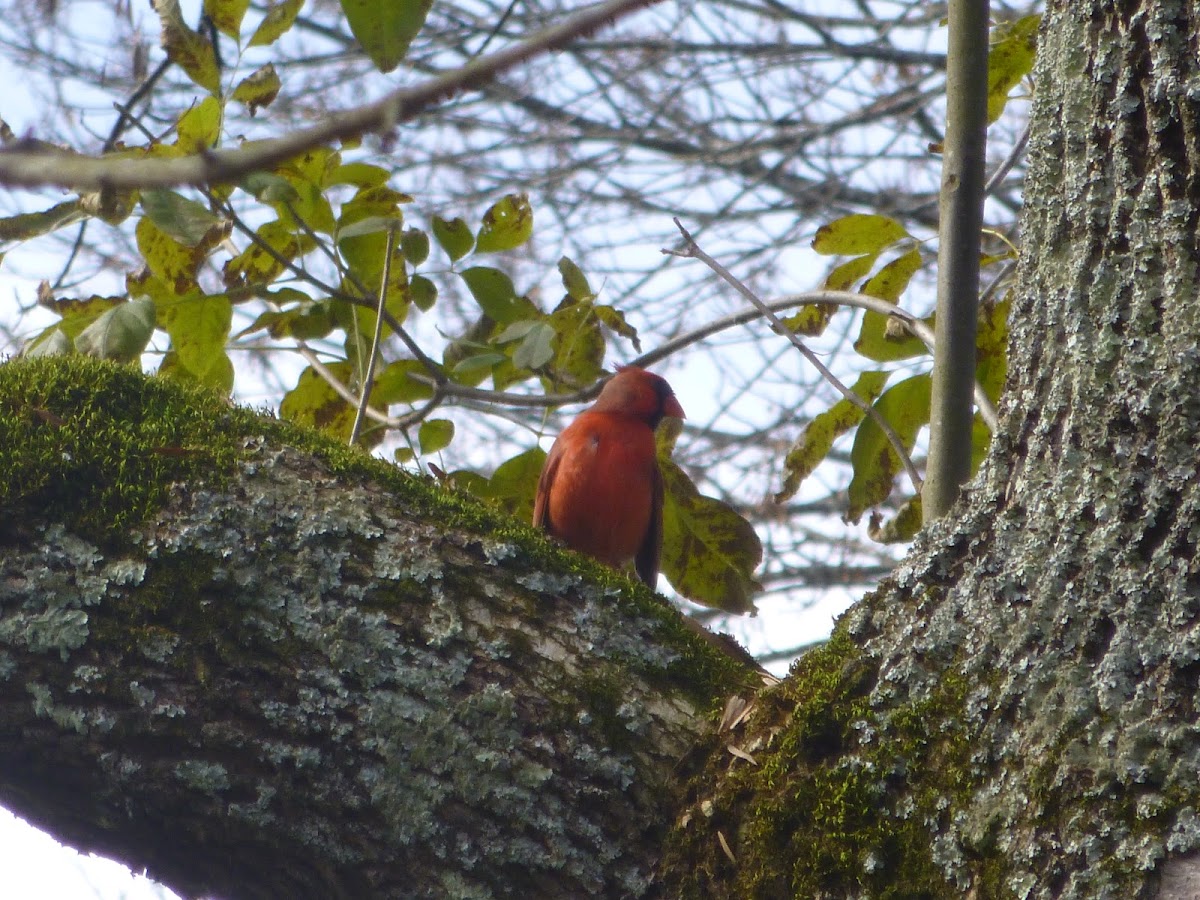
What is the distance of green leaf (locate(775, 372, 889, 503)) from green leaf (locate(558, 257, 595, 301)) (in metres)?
0.71

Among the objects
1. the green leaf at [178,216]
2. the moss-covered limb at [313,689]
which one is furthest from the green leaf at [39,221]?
the moss-covered limb at [313,689]

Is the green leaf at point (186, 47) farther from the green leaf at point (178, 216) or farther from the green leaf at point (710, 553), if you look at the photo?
the green leaf at point (710, 553)

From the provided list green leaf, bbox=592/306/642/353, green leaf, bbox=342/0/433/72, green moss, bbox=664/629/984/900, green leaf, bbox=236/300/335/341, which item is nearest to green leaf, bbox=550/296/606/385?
green leaf, bbox=592/306/642/353

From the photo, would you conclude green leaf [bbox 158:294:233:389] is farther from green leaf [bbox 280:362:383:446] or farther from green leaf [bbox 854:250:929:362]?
green leaf [bbox 854:250:929:362]

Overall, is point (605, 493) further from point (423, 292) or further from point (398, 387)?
point (423, 292)

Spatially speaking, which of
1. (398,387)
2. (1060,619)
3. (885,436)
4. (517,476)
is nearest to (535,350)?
(517,476)

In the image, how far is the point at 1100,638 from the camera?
1670mm

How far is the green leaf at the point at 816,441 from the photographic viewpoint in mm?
3109

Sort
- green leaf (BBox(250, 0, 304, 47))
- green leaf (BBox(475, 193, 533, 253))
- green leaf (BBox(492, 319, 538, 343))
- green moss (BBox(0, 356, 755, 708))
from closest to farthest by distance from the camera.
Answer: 1. green moss (BBox(0, 356, 755, 708))
2. green leaf (BBox(250, 0, 304, 47))
3. green leaf (BBox(492, 319, 538, 343))
4. green leaf (BBox(475, 193, 533, 253))

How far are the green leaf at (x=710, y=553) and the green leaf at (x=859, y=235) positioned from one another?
0.74m

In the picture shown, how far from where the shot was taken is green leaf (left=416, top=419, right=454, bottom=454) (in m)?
3.38

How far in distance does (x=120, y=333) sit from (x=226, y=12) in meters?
0.74

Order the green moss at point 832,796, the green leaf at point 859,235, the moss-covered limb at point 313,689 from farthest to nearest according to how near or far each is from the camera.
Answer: the green leaf at point 859,235, the moss-covered limb at point 313,689, the green moss at point 832,796

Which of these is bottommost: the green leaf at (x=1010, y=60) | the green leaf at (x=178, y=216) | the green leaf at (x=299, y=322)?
the green leaf at (x=178, y=216)
